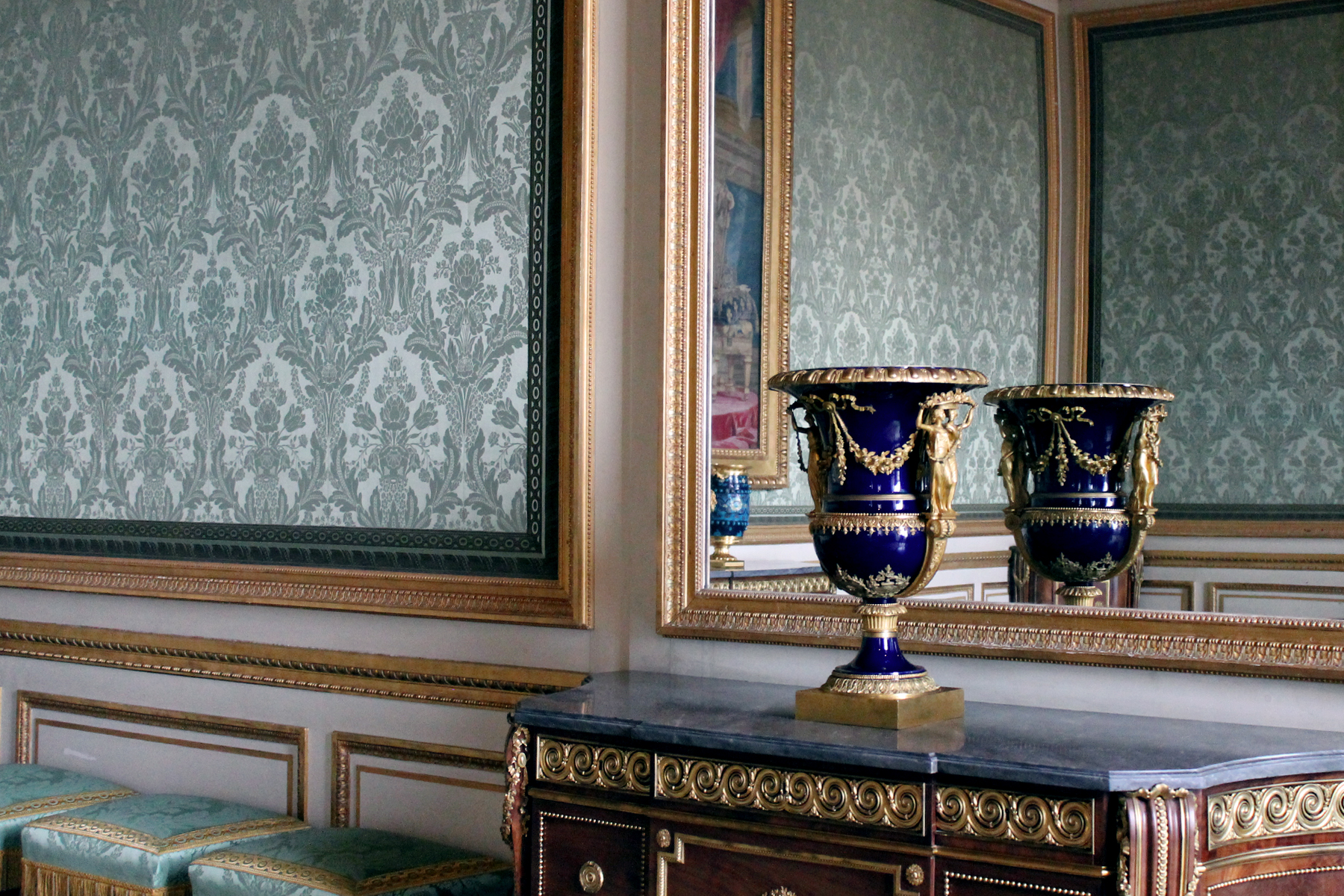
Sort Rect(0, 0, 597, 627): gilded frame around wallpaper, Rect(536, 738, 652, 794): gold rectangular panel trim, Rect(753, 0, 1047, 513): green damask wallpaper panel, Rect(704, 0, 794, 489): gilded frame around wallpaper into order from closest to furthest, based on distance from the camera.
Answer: Rect(536, 738, 652, 794): gold rectangular panel trim → Rect(753, 0, 1047, 513): green damask wallpaper panel → Rect(704, 0, 794, 489): gilded frame around wallpaper → Rect(0, 0, 597, 627): gilded frame around wallpaper

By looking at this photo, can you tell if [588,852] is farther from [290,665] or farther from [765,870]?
[290,665]

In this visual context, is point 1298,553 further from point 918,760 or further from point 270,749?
point 270,749

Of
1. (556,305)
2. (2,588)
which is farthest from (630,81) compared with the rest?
(2,588)

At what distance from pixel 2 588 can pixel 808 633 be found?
2471 mm

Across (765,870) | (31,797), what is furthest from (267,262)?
(765,870)

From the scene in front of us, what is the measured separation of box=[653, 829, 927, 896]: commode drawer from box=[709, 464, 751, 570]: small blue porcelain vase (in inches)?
25.4

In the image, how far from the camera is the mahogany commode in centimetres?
176

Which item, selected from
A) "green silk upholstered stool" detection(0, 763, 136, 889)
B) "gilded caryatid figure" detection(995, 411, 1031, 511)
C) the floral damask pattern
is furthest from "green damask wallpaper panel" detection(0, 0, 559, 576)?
"gilded caryatid figure" detection(995, 411, 1031, 511)

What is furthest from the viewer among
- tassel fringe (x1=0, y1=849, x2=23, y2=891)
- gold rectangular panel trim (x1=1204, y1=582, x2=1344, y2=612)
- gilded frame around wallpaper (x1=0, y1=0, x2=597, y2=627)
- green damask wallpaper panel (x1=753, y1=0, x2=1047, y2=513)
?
tassel fringe (x1=0, y1=849, x2=23, y2=891)

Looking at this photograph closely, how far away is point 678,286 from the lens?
267 cm

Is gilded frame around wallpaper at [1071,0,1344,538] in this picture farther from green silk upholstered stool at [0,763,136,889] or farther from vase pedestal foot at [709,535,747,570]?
green silk upholstered stool at [0,763,136,889]

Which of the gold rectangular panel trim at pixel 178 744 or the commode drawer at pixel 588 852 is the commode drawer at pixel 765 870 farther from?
the gold rectangular panel trim at pixel 178 744

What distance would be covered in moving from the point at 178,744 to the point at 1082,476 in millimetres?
2351

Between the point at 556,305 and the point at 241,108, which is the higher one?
the point at 241,108
